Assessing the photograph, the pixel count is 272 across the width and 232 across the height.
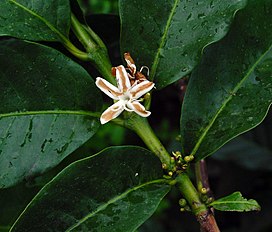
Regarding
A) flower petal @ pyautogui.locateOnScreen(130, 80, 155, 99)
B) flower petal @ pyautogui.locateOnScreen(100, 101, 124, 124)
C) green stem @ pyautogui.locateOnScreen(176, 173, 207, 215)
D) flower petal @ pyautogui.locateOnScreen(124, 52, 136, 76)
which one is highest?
flower petal @ pyautogui.locateOnScreen(124, 52, 136, 76)

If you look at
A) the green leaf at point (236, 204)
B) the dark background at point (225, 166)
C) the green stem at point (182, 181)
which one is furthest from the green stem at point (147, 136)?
the dark background at point (225, 166)

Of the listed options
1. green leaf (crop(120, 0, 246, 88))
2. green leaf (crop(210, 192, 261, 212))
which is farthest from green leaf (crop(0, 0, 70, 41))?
green leaf (crop(210, 192, 261, 212))

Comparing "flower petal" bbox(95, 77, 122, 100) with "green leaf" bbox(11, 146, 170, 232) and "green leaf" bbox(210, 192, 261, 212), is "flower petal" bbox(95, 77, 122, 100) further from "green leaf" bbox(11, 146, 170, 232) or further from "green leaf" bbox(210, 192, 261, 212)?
"green leaf" bbox(210, 192, 261, 212)

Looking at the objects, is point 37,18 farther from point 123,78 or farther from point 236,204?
point 236,204

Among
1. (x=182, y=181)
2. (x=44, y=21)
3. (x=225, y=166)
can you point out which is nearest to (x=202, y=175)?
(x=182, y=181)

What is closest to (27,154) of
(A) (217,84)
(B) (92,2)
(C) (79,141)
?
(C) (79,141)

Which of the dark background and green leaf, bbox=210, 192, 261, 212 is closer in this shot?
green leaf, bbox=210, 192, 261, 212
